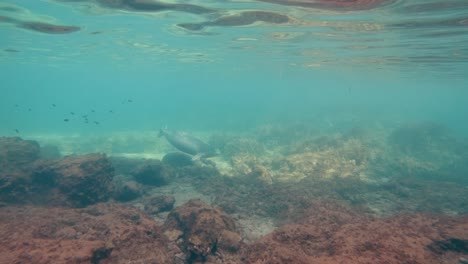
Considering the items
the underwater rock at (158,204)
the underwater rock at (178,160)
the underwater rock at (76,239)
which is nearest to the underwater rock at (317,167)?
the underwater rock at (178,160)

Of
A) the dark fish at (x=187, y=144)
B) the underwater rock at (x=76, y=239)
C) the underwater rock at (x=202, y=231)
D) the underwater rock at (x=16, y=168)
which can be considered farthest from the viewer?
the dark fish at (x=187, y=144)

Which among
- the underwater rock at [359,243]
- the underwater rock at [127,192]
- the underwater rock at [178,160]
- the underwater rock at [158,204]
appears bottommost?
the underwater rock at [178,160]

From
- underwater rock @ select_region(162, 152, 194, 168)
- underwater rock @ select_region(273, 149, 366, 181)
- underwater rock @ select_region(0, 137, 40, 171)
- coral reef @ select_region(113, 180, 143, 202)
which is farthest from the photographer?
underwater rock @ select_region(162, 152, 194, 168)

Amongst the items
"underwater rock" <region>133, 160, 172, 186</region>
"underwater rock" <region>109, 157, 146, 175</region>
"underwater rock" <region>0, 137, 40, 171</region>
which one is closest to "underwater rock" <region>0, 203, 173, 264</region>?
"underwater rock" <region>133, 160, 172, 186</region>

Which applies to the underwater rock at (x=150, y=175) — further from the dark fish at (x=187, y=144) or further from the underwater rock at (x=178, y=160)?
the dark fish at (x=187, y=144)

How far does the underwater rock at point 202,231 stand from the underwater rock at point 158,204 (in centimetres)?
313

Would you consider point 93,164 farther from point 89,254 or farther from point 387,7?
point 387,7

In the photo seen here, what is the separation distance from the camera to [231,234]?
674 centimetres

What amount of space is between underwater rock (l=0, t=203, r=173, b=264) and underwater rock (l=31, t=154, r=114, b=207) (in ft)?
5.64

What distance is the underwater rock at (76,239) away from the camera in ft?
17.1

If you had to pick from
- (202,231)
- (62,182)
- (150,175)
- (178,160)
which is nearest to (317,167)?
(178,160)

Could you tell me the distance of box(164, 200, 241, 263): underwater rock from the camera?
6.33 m

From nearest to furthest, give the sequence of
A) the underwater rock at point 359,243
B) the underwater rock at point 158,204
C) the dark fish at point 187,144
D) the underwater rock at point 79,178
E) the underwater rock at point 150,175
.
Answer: the underwater rock at point 359,243, the underwater rock at point 79,178, the underwater rock at point 158,204, the underwater rock at point 150,175, the dark fish at point 187,144

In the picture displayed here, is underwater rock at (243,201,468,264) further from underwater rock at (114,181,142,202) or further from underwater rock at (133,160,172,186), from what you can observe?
underwater rock at (133,160,172,186)
